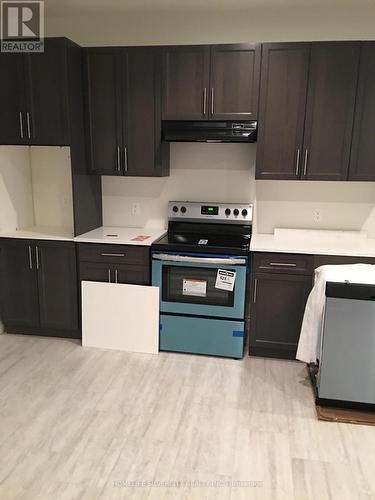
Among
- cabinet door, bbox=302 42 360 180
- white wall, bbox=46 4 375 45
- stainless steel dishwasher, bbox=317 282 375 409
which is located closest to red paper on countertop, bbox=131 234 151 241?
cabinet door, bbox=302 42 360 180

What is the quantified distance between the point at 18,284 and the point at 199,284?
155cm

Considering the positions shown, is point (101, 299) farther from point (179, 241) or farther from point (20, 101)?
point (20, 101)

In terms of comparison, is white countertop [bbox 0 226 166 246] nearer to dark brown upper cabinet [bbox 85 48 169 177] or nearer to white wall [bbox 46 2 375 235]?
white wall [bbox 46 2 375 235]

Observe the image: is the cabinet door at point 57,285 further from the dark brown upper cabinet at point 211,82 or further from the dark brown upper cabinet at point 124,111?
the dark brown upper cabinet at point 211,82

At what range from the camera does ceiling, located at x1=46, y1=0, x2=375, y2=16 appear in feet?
10.1

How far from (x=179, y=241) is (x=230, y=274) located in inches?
20.3

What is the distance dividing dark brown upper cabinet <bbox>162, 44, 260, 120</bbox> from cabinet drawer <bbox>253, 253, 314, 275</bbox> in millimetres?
1071

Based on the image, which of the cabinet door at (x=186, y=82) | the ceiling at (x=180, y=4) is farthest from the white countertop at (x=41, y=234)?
the ceiling at (x=180, y=4)

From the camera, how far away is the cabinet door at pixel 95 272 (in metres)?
3.25

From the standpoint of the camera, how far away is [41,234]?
3.40 metres

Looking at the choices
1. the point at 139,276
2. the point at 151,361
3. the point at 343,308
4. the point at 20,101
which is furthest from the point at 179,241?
the point at 20,101

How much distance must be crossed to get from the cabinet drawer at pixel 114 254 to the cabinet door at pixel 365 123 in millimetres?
1714

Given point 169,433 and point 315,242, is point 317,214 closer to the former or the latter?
point 315,242

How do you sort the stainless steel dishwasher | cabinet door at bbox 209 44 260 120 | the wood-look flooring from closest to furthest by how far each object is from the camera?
the wood-look flooring
the stainless steel dishwasher
cabinet door at bbox 209 44 260 120
